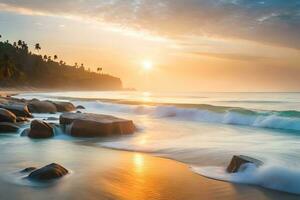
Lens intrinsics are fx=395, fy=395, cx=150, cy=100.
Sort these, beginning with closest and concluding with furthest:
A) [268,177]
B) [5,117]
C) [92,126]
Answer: [268,177], [92,126], [5,117]

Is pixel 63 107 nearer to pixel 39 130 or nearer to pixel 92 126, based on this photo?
pixel 92 126

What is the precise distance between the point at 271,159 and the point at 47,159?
19.3ft

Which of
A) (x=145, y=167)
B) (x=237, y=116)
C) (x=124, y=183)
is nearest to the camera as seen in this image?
(x=124, y=183)

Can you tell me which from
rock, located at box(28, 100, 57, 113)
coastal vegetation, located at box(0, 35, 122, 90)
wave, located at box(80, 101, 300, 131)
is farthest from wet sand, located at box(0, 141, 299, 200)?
coastal vegetation, located at box(0, 35, 122, 90)

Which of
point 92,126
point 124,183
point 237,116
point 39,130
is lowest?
point 124,183

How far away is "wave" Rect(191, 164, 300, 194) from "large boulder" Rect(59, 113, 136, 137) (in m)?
7.59

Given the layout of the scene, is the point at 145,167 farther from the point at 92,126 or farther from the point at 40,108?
the point at 40,108

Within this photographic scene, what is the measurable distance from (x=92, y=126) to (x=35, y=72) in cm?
10762

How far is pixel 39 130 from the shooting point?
15.1 meters

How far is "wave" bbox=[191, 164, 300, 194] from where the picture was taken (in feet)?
25.5

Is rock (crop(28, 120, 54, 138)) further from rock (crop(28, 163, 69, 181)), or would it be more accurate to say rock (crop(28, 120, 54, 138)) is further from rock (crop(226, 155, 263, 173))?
rock (crop(226, 155, 263, 173))

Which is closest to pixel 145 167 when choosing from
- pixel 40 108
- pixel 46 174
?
pixel 46 174

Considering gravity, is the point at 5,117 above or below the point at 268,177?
above

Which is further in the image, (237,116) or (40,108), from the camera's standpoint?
(40,108)
